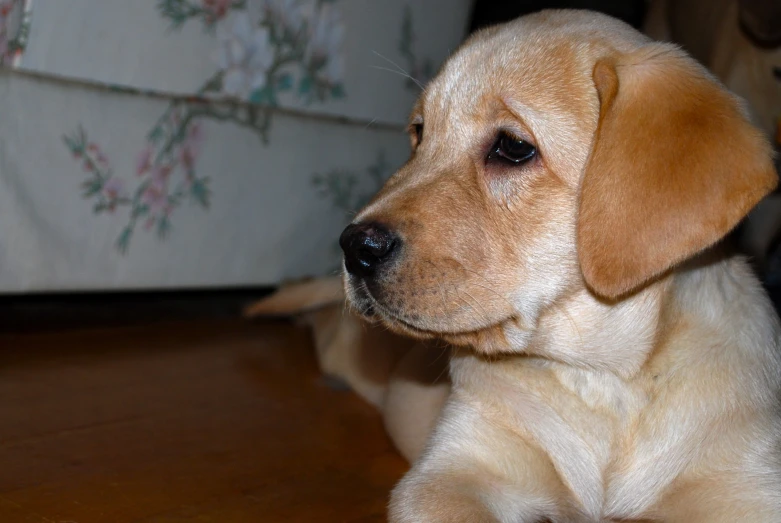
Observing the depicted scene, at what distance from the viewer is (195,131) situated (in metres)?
3.10

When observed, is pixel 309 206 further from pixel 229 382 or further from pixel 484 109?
pixel 484 109

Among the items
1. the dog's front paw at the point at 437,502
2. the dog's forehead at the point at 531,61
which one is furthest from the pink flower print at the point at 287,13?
the dog's front paw at the point at 437,502

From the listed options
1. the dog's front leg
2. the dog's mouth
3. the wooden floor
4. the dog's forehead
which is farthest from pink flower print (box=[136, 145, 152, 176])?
the dog's front leg

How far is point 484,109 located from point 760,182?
566mm

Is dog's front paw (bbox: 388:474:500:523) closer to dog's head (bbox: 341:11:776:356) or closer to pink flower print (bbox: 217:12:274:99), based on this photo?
dog's head (bbox: 341:11:776:356)

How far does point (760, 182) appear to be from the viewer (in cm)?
148

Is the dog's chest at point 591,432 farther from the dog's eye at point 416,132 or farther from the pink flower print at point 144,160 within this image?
the pink flower print at point 144,160

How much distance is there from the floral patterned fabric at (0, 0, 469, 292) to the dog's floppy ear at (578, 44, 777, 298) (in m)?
1.20

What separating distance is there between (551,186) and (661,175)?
0.25 metres

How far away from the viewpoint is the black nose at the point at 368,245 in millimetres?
1626

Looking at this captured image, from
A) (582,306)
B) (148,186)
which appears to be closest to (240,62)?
(148,186)

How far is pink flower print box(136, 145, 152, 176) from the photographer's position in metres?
2.96

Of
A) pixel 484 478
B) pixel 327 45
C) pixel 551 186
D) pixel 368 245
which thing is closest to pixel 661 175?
pixel 551 186

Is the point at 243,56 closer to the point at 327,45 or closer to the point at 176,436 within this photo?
the point at 327,45
